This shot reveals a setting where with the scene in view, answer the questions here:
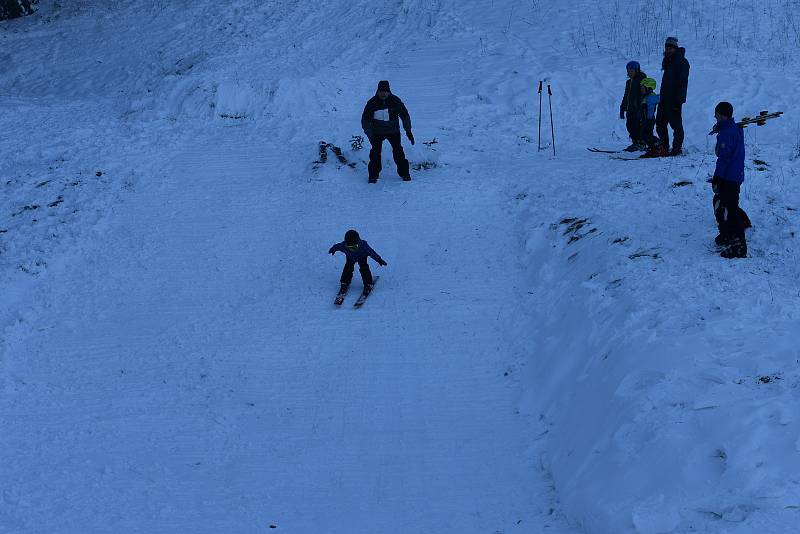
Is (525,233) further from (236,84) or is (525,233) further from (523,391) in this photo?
(236,84)

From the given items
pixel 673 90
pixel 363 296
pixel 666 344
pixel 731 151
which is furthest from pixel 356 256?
pixel 673 90

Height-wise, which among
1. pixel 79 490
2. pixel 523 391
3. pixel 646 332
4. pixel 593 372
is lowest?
pixel 79 490

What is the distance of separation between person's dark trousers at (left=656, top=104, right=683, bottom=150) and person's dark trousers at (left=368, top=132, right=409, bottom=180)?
15.0 ft

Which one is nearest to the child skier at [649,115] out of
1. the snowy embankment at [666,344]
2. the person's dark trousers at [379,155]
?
the snowy embankment at [666,344]

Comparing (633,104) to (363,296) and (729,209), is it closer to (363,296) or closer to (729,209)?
(729,209)

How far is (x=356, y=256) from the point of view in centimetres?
1017

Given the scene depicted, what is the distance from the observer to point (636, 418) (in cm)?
586

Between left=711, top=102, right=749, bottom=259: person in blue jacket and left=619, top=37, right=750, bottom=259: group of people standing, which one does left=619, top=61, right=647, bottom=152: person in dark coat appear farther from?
left=711, top=102, right=749, bottom=259: person in blue jacket

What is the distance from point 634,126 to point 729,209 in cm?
522

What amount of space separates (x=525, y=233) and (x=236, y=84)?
971 cm

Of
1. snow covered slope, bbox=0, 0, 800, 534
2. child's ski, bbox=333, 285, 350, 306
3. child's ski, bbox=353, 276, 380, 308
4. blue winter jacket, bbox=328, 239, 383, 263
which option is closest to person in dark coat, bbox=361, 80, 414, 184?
snow covered slope, bbox=0, 0, 800, 534

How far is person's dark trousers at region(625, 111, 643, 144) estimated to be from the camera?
12.6 m

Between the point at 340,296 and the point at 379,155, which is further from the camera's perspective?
the point at 379,155

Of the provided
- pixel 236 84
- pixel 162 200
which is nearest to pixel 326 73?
pixel 236 84
